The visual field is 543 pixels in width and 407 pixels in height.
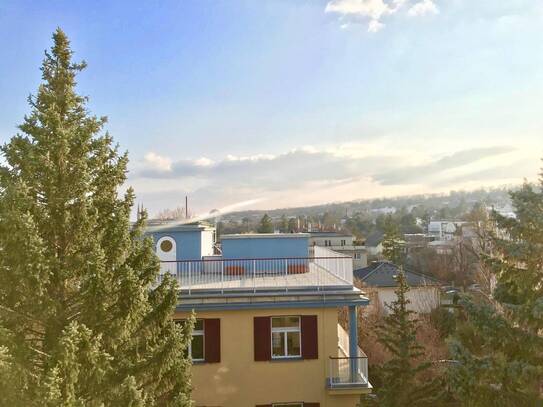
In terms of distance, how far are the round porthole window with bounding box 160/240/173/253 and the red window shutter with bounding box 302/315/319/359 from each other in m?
6.03

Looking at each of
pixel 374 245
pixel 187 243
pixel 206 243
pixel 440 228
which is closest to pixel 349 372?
pixel 187 243

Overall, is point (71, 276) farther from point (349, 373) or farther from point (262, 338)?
point (349, 373)

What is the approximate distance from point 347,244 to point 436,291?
124 ft

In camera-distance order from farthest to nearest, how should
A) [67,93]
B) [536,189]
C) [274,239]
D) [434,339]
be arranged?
[434,339]
[274,239]
[536,189]
[67,93]

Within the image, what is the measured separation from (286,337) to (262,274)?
268cm

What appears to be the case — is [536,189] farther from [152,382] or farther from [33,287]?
[33,287]

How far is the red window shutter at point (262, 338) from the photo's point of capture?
14.0 metres

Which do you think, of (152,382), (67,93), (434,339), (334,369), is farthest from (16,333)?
(434,339)

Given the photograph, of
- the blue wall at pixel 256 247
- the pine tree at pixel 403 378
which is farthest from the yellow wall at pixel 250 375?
the pine tree at pixel 403 378

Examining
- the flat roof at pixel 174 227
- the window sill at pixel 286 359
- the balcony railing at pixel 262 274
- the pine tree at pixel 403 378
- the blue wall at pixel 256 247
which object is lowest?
the pine tree at pixel 403 378

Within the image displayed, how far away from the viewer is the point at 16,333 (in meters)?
7.79

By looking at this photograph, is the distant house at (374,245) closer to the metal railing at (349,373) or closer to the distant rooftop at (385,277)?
the distant rooftop at (385,277)

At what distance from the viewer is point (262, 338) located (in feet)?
46.2

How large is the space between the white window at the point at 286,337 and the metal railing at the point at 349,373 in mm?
1075
